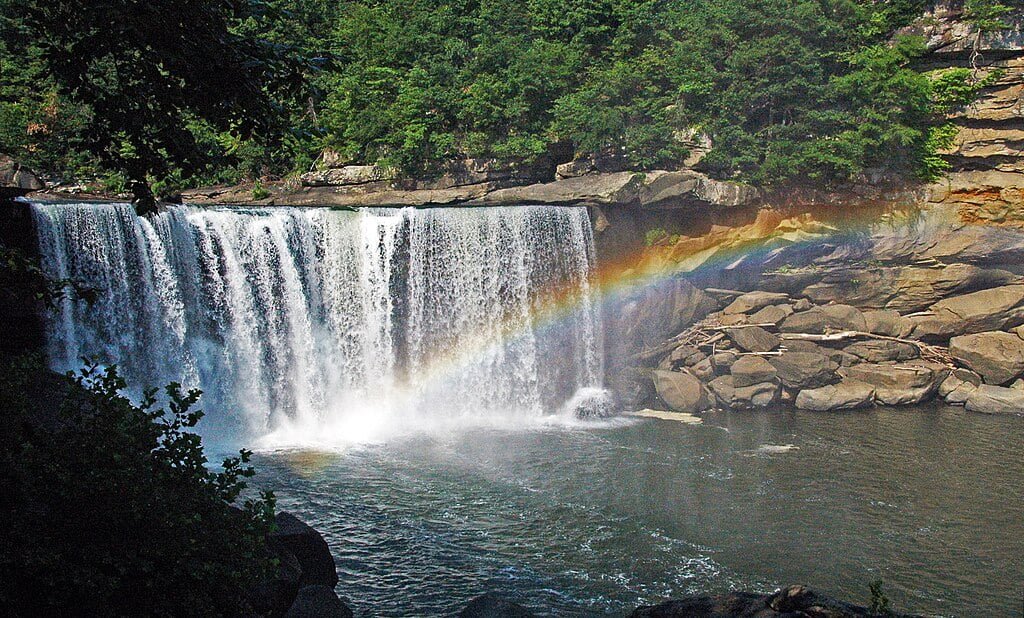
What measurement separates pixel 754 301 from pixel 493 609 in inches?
538

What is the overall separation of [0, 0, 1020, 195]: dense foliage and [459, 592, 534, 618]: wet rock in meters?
9.53

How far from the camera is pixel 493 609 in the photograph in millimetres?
7863

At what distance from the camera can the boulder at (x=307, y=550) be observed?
8312mm

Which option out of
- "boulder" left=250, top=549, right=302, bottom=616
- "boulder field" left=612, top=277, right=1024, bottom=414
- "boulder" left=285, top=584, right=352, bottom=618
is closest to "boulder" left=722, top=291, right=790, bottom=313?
"boulder field" left=612, top=277, right=1024, bottom=414

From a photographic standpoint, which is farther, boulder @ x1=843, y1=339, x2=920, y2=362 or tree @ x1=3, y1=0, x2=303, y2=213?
boulder @ x1=843, y1=339, x2=920, y2=362

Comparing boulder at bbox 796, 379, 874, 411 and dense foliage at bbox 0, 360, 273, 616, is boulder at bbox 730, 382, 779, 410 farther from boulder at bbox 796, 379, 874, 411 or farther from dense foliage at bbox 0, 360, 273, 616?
dense foliage at bbox 0, 360, 273, 616

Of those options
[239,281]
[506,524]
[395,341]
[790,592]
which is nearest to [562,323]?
[395,341]

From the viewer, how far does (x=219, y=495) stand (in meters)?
6.13

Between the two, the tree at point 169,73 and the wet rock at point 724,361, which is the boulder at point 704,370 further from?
the tree at point 169,73

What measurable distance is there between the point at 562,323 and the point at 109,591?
51.7 ft

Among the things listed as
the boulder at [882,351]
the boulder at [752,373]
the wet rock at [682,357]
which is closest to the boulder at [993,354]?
the boulder at [882,351]

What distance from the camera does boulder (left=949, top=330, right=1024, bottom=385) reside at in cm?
1847

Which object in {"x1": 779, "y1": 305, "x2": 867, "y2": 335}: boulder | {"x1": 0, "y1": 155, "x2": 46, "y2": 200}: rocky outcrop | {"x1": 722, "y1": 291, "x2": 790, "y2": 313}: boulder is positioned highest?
{"x1": 0, "y1": 155, "x2": 46, "y2": 200}: rocky outcrop

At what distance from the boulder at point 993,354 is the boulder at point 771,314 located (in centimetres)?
371
